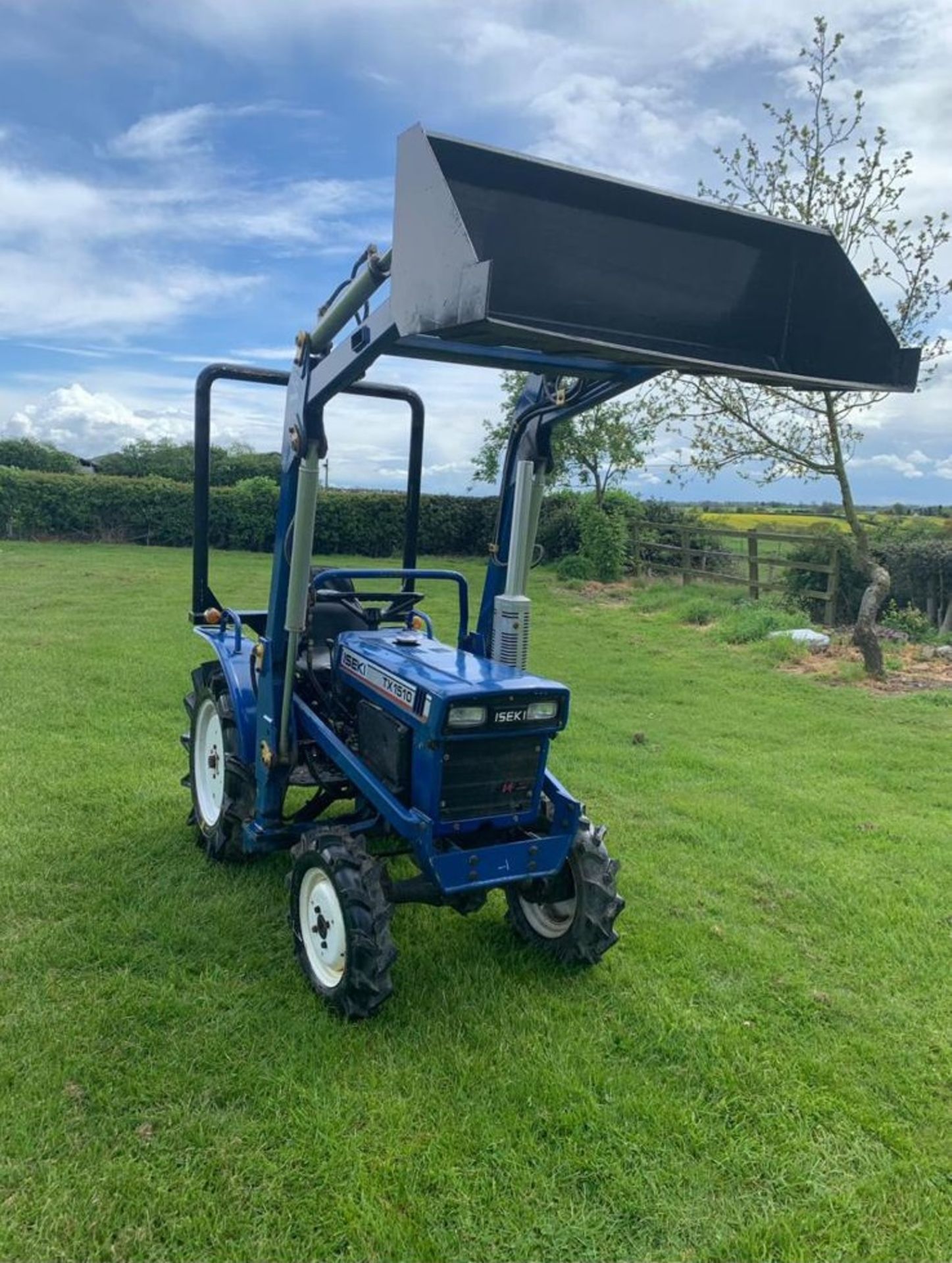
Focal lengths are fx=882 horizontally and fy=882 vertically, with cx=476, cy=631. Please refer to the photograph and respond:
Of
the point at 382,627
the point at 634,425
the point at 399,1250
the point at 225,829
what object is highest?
the point at 634,425

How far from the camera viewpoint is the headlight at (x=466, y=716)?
2941mm

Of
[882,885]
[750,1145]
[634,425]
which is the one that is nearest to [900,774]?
[882,885]

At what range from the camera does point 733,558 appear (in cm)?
1487

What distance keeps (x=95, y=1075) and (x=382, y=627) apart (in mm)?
2465

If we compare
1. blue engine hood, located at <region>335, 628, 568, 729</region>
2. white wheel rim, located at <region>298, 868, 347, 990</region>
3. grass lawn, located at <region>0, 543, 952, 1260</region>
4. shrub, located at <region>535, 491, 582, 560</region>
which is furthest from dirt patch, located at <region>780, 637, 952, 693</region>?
shrub, located at <region>535, 491, 582, 560</region>

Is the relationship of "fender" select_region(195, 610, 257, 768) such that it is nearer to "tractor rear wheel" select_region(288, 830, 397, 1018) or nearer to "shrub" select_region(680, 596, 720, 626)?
"tractor rear wheel" select_region(288, 830, 397, 1018)

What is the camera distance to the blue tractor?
2.41 metres

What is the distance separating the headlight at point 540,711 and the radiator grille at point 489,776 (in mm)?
93

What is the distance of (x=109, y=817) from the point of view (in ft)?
14.9

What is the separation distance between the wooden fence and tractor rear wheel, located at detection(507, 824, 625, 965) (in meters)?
9.71

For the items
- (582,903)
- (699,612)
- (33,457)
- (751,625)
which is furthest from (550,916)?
Result: (33,457)

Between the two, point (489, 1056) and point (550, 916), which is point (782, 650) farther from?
point (489, 1056)

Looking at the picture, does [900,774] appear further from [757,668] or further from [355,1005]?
[355,1005]

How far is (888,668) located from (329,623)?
7.43 metres
